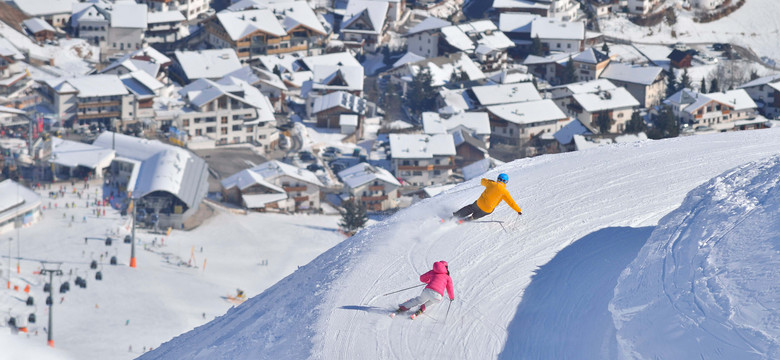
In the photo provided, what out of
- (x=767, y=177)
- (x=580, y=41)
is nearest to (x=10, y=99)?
(x=580, y=41)

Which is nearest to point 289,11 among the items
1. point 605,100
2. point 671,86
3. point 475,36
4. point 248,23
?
point 248,23

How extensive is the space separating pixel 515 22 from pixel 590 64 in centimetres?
419

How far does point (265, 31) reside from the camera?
104 feet

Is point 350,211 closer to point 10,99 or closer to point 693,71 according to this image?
point 10,99

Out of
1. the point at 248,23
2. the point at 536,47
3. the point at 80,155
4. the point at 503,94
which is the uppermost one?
the point at 248,23

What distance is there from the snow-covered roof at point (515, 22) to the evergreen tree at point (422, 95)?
19.8ft

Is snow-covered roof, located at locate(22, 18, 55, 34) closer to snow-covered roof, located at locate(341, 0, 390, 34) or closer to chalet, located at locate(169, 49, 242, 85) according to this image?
chalet, located at locate(169, 49, 242, 85)

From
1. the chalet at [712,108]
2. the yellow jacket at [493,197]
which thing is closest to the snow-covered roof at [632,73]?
the chalet at [712,108]

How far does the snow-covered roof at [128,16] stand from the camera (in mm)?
31625

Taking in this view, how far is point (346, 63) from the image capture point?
30.7m

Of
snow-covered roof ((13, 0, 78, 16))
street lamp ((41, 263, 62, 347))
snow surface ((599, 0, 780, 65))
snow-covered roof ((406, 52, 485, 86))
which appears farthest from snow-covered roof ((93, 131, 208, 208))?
snow surface ((599, 0, 780, 65))

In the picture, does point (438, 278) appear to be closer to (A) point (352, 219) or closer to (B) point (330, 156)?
(A) point (352, 219)

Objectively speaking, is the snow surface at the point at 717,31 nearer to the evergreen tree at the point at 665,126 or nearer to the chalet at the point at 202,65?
the evergreen tree at the point at 665,126

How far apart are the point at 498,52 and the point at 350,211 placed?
1356 centimetres
